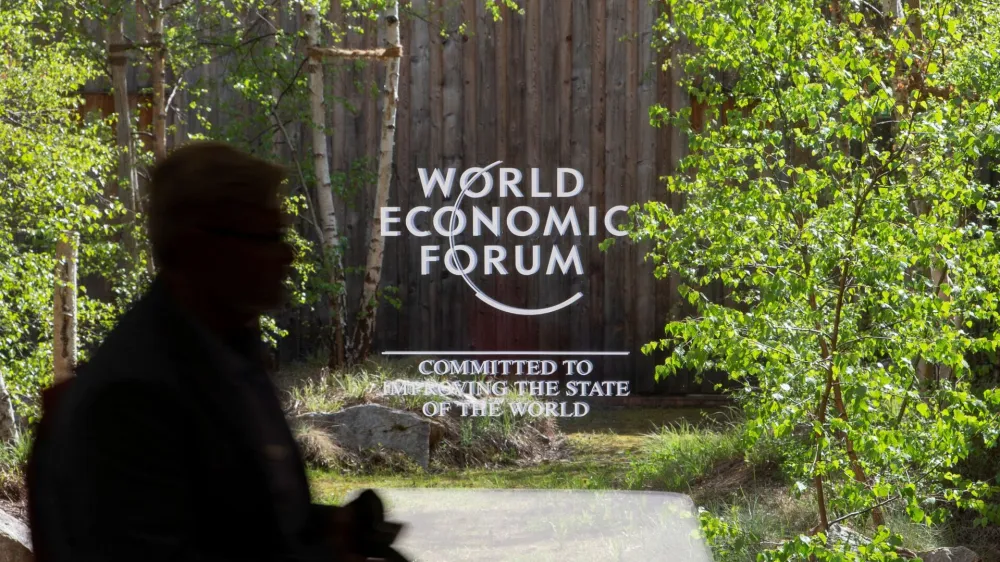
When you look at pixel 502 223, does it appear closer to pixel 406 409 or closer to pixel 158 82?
pixel 406 409

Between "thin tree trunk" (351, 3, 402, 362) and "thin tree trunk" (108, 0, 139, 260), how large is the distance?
3.80 ft

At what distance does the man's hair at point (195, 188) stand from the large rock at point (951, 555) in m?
3.15

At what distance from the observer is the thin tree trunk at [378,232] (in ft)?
17.6

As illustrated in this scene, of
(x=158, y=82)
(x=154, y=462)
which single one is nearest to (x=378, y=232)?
(x=158, y=82)

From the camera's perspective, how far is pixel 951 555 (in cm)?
360

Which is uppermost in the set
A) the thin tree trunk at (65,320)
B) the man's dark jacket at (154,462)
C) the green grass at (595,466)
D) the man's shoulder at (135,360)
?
the man's shoulder at (135,360)

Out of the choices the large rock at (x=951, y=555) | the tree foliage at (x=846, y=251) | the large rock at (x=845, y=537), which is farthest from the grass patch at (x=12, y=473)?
the large rock at (x=951, y=555)

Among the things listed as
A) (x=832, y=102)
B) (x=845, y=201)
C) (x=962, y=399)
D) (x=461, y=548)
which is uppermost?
(x=832, y=102)

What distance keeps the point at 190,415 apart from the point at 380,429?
4216mm

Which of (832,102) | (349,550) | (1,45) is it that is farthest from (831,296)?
(1,45)

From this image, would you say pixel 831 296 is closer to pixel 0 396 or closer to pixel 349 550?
pixel 349 550

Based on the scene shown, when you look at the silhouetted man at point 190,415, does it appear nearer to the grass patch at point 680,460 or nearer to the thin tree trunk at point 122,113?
the grass patch at point 680,460

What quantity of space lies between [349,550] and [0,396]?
13.1 feet

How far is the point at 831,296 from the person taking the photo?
3.03 meters
